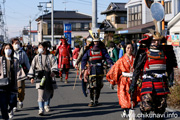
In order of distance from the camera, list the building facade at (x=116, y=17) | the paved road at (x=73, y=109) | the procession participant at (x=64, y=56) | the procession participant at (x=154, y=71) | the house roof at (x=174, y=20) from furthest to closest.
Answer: the building facade at (x=116, y=17) < the house roof at (x=174, y=20) < the procession participant at (x=64, y=56) < the paved road at (x=73, y=109) < the procession participant at (x=154, y=71)

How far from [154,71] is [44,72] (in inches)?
135

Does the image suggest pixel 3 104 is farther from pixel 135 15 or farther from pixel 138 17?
pixel 135 15

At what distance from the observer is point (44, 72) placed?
846cm

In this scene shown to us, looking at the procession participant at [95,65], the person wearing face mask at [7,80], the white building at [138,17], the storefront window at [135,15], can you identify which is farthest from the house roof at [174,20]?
the person wearing face mask at [7,80]

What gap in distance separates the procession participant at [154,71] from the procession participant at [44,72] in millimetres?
2852

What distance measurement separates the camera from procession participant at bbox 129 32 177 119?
6.02 metres

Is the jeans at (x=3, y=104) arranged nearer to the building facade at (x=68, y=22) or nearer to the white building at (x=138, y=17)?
the white building at (x=138, y=17)

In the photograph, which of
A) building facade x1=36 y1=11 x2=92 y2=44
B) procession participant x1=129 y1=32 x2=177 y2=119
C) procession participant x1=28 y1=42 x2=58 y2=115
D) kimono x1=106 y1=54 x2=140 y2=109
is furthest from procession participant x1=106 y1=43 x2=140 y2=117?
building facade x1=36 y1=11 x2=92 y2=44

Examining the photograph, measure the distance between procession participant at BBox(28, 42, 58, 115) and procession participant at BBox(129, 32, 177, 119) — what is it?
112 inches

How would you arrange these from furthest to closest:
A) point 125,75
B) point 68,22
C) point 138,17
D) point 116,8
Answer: point 68,22, point 116,8, point 138,17, point 125,75

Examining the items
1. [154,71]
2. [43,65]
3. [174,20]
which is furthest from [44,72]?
[174,20]

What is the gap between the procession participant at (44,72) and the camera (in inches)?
329

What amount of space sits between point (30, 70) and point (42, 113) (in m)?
1.20

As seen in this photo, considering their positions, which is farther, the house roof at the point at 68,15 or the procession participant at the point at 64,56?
the house roof at the point at 68,15
